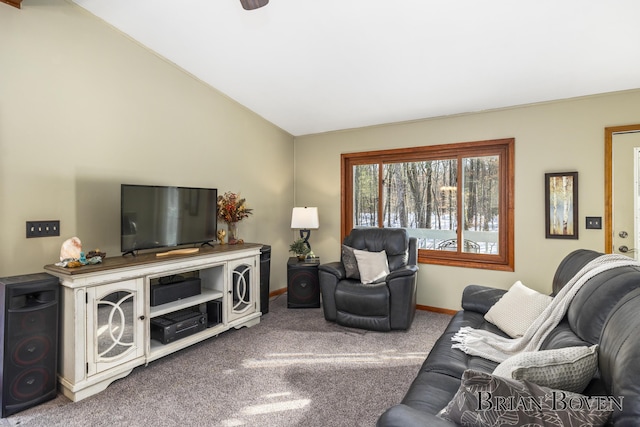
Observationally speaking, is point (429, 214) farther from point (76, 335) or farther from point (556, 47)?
point (76, 335)

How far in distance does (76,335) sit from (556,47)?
4.03 meters

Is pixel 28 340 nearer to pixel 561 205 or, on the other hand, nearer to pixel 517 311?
pixel 517 311

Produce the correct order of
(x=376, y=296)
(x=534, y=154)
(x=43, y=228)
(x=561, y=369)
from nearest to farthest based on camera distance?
(x=561, y=369) → (x=43, y=228) → (x=376, y=296) → (x=534, y=154)

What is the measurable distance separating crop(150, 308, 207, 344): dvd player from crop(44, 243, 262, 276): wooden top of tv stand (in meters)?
0.55

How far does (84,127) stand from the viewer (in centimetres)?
278

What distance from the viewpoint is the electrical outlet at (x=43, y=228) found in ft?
8.13

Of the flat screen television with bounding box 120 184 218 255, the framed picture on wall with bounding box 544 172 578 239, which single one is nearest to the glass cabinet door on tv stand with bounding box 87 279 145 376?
the flat screen television with bounding box 120 184 218 255

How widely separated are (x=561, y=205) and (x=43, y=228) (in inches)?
180

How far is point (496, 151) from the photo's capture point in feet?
12.3

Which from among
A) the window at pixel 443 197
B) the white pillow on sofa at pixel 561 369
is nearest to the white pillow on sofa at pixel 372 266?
the window at pixel 443 197

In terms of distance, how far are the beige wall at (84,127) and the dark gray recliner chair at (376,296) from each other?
1.79m

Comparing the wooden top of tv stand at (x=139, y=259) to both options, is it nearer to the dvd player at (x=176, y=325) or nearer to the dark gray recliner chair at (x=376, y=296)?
the dvd player at (x=176, y=325)

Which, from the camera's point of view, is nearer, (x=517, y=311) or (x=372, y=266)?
(x=517, y=311)

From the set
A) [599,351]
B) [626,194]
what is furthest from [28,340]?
[626,194]
